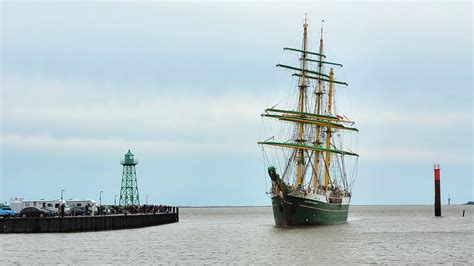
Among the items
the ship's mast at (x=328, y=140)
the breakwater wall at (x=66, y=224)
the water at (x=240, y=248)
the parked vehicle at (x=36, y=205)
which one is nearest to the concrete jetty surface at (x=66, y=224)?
the breakwater wall at (x=66, y=224)

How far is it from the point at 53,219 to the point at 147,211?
35591 millimetres

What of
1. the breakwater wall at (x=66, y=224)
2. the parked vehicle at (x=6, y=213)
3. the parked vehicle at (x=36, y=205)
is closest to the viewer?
the breakwater wall at (x=66, y=224)

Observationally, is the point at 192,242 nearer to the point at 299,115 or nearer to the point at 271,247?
Answer: the point at 271,247

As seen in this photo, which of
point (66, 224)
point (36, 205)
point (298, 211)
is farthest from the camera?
point (36, 205)

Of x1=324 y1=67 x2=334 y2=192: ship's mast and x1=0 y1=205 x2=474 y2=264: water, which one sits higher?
x1=324 y1=67 x2=334 y2=192: ship's mast

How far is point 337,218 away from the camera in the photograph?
114 metres

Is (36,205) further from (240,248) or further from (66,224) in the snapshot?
(240,248)

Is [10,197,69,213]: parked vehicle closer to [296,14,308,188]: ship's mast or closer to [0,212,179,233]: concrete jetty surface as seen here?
[0,212,179,233]: concrete jetty surface

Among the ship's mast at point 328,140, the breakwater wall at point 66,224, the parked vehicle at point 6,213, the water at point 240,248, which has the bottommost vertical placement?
the water at point 240,248

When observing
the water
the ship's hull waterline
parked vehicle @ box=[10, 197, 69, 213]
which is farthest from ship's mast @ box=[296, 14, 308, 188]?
parked vehicle @ box=[10, 197, 69, 213]

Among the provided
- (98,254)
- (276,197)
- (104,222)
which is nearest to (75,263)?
(98,254)

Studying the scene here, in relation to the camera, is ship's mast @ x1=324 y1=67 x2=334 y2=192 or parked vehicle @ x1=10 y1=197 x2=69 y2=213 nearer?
parked vehicle @ x1=10 y1=197 x2=69 y2=213

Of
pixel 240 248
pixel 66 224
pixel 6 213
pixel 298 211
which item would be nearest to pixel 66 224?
pixel 66 224

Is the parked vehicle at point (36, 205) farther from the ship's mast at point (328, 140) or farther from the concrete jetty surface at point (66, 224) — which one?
the ship's mast at point (328, 140)
